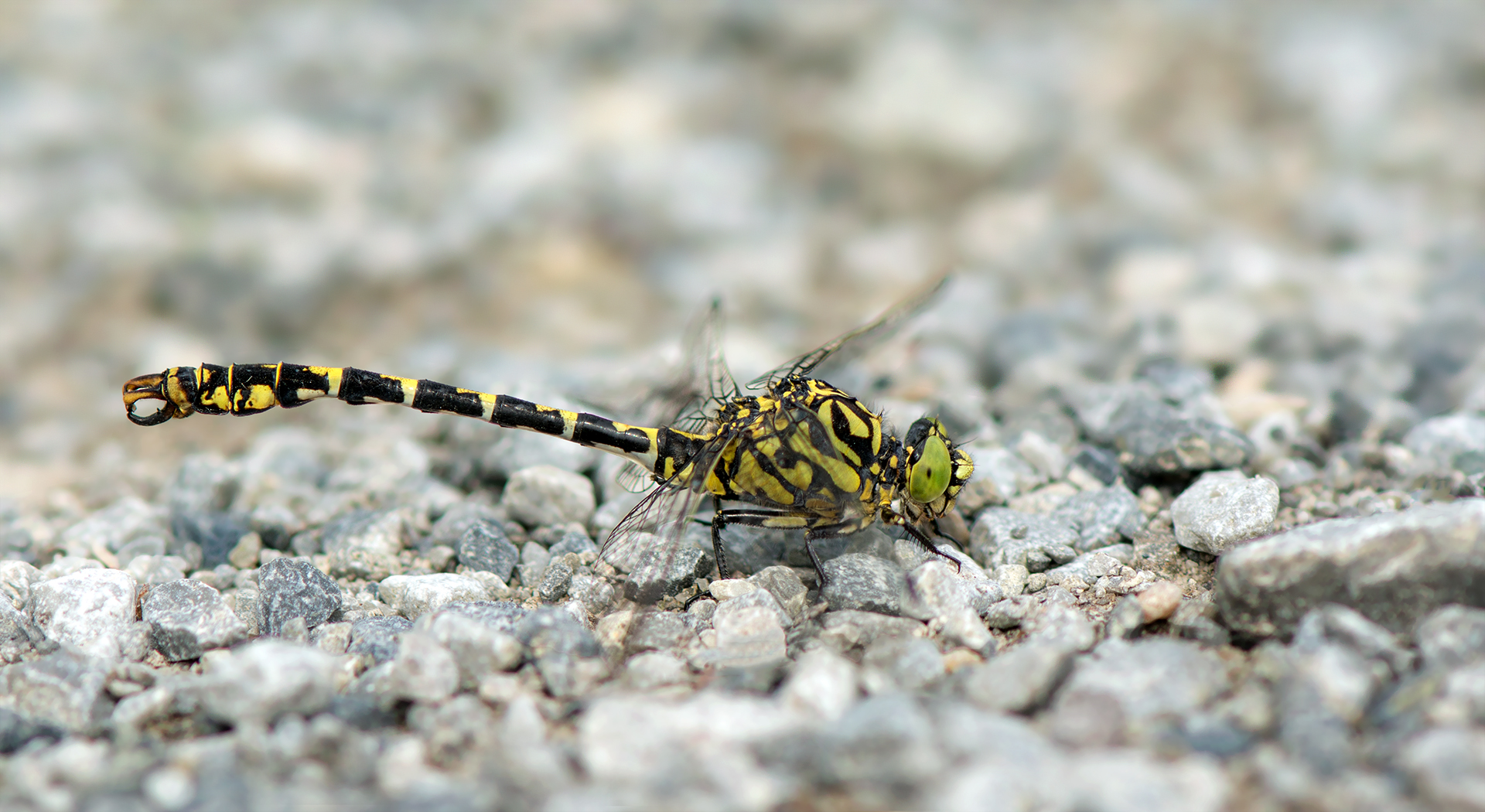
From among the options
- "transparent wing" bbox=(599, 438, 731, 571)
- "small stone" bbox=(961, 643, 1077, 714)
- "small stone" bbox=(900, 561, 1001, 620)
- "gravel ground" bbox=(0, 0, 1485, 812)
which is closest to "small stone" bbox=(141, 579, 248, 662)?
"gravel ground" bbox=(0, 0, 1485, 812)

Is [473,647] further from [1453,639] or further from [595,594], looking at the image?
[1453,639]

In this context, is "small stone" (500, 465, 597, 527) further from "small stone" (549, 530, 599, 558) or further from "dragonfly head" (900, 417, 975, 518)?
"dragonfly head" (900, 417, 975, 518)

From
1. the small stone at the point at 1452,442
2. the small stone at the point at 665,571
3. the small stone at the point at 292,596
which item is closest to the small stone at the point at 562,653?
the small stone at the point at 665,571

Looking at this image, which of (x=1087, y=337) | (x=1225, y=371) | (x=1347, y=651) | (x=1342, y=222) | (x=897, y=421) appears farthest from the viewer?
(x=1342, y=222)

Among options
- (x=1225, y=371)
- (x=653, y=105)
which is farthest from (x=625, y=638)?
(x=653, y=105)

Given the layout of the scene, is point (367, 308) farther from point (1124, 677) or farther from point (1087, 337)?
point (1124, 677)

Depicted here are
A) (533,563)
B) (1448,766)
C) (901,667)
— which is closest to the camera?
(1448,766)

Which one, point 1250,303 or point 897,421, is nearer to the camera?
point 897,421

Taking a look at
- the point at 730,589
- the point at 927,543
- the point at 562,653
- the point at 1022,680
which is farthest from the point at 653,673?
the point at 927,543

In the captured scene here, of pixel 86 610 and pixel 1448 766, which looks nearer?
pixel 1448 766
